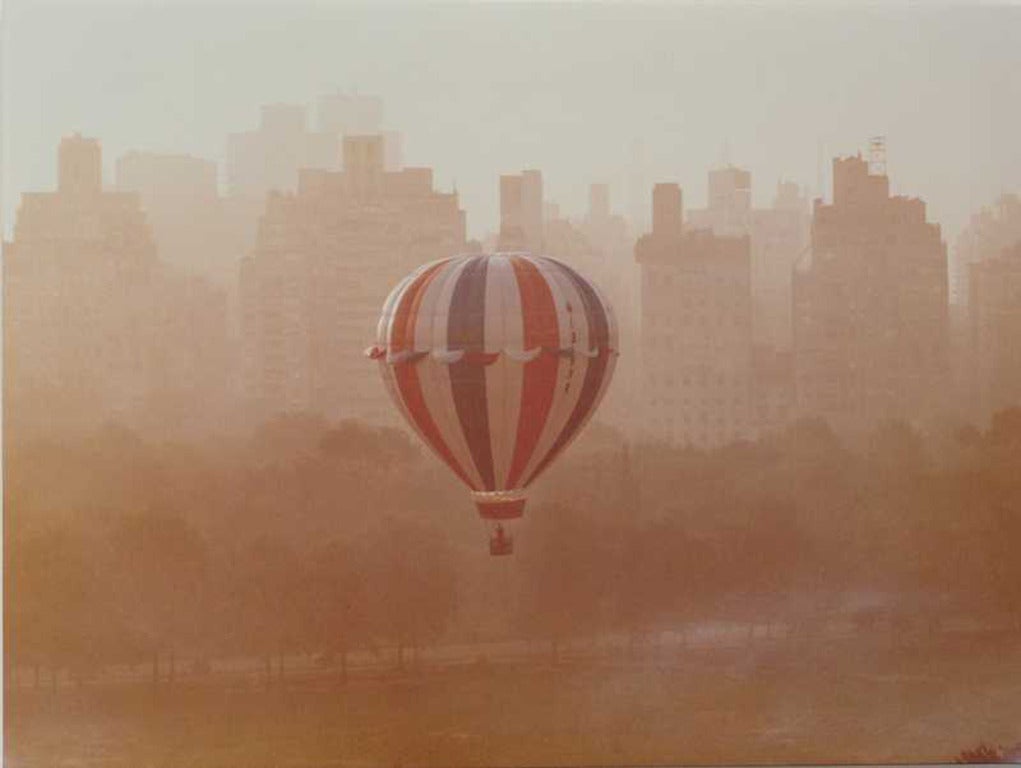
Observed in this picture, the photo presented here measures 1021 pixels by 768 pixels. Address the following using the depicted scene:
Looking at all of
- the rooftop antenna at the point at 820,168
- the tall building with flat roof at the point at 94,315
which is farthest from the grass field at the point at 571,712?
the rooftop antenna at the point at 820,168

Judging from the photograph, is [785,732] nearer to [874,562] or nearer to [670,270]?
[874,562]

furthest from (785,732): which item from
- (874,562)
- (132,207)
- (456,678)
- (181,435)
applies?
(132,207)

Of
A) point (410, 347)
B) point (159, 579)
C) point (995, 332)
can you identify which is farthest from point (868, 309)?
point (159, 579)

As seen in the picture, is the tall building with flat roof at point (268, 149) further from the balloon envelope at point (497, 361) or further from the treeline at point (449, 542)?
the treeline at point (449, 542)

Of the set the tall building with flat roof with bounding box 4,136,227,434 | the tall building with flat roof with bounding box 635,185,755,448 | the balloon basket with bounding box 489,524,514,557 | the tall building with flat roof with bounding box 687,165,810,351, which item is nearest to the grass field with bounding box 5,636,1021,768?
the balloon basket with bounding box 489,524,514,557

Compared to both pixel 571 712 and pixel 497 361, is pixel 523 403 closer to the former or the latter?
pixel 497 361
